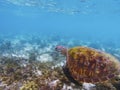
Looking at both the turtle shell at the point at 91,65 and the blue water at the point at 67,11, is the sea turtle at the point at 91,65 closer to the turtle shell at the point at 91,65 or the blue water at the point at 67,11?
the turtle shell at the point at 91,65

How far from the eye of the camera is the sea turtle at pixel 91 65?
5.53m

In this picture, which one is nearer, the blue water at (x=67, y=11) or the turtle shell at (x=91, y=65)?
the turtle shell at (x=91, y=65)

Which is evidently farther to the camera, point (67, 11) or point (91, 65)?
point (67, 11)

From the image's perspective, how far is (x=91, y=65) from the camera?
223 inches

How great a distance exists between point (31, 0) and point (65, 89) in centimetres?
2800

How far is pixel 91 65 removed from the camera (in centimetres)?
567

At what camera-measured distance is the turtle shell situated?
553 cm

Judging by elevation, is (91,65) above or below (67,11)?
above

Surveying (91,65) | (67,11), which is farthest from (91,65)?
(67,11)

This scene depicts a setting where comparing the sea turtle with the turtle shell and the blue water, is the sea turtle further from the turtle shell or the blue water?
the blue water

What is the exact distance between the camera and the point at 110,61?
18.2 feet

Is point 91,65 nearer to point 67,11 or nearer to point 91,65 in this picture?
point 91,65

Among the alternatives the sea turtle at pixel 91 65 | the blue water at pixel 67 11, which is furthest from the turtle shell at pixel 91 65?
the blue water at pixel 67 11

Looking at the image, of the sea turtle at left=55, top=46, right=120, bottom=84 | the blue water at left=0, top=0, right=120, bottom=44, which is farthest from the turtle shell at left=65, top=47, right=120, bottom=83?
the blue water at left=0, top=0, right=120, bottom=44
